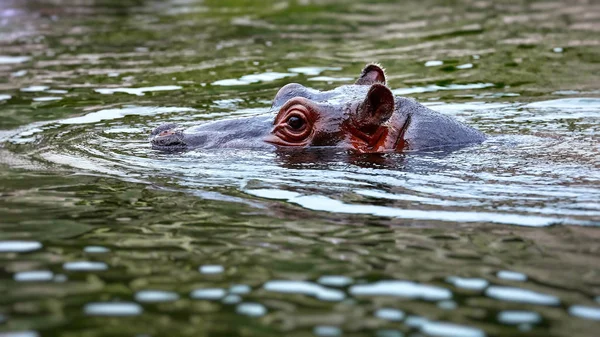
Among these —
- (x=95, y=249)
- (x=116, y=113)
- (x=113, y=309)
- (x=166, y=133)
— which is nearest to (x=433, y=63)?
(x=116, y=113)

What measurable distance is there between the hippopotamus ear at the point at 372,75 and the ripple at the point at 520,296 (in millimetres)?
4535

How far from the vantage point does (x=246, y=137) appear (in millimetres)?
8492

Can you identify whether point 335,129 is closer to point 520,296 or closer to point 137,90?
point 520,296

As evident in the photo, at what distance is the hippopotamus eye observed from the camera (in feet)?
27.7

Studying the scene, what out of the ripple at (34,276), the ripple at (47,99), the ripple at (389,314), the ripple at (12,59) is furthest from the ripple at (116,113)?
the ripple at (389,314)

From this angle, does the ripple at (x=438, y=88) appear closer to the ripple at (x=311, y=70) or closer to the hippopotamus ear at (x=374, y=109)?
the ripple at (x=311, y=70)

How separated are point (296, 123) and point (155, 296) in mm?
3823

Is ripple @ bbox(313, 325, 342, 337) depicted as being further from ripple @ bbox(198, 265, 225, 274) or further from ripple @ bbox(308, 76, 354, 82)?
ripple @ bbox(308, 76, 354, 82)

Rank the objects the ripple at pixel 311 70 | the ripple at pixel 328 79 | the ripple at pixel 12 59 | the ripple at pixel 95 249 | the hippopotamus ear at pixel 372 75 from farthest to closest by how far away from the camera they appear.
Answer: the ripple at pixel 12 59 < the ripple at pixel 311 70 < the ripple at pixel 328 79 < the hippopotamus ear at pixel 372 75 < the ripple at pixel 95 249

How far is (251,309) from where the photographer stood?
4645mm

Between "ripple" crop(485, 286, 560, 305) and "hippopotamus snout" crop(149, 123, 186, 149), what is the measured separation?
4.16 metres

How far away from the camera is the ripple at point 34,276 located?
513 centimetres

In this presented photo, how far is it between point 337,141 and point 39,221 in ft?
9.46

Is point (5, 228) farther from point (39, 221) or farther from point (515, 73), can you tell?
point (515, 73)
